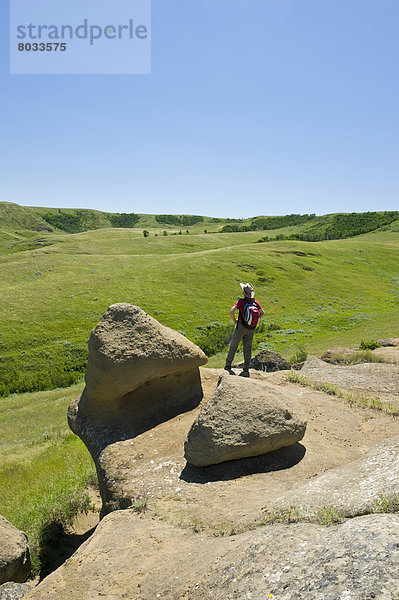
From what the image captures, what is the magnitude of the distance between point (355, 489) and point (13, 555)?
7.91 m

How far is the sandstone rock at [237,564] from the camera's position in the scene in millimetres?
4090

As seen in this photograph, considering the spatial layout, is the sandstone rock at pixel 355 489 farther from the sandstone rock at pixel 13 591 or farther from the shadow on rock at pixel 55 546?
the shadow on rock at pixel 55 546

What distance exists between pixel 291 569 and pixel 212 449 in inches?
173

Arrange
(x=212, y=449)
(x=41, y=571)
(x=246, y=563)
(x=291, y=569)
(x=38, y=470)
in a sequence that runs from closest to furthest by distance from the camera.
A: (x=291, y=569), (x=246, y=563), (x=212, y=449), (x=41, y=571), (x=38, y=470)

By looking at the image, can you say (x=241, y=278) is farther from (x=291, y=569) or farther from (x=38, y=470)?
(x=291, y=569)

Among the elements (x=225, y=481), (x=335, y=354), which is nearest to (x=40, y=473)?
(x=225, y=481)

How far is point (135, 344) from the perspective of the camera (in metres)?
11.6

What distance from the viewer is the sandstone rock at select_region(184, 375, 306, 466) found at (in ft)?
29.5

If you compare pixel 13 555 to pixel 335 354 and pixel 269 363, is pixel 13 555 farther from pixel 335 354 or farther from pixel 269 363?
pixel 335 354

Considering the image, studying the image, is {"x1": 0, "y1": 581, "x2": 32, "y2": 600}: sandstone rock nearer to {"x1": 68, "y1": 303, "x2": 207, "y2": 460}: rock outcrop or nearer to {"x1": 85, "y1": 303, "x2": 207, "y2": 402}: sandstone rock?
{"x1": 68, "y1": 303, "x2": 207, "y2": 460}: rock outcrop

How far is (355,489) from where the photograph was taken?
21.1 ft

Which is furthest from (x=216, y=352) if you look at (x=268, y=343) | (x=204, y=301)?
(x=204, y=301)

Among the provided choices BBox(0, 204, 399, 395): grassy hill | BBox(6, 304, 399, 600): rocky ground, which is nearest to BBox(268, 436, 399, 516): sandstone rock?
BBox(6, 304, 399, 600): rocky ground

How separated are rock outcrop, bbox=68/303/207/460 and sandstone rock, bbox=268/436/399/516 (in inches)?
223
